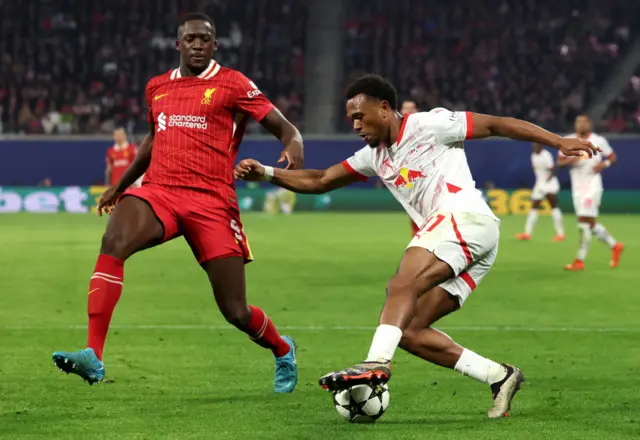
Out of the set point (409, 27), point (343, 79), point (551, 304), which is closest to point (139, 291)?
point (551, 304)

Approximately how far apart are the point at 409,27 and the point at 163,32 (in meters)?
7.68

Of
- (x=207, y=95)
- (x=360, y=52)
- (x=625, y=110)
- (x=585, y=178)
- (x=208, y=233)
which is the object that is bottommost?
(x=625, y=110)

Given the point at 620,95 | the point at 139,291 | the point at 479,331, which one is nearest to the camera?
the point at 479,331

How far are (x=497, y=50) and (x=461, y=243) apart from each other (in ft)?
108

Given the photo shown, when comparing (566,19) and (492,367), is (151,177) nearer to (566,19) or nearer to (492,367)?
(492,367)

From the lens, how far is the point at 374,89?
6363mm

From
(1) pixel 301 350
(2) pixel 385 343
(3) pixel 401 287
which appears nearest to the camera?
(2) pixel 385 343

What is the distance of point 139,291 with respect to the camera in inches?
536

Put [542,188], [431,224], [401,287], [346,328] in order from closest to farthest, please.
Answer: [401,287] → [431,224] → [346,328] → [542,188]

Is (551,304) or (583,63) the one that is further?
(583,63)

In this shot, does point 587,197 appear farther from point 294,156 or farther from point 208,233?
point 208,233

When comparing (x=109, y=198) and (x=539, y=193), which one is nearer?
(x=109, y=198)

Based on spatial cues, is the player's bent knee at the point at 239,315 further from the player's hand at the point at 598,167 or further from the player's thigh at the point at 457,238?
the player's hand at the point at 598,167

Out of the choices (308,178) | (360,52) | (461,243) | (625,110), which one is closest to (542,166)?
(625,110)
